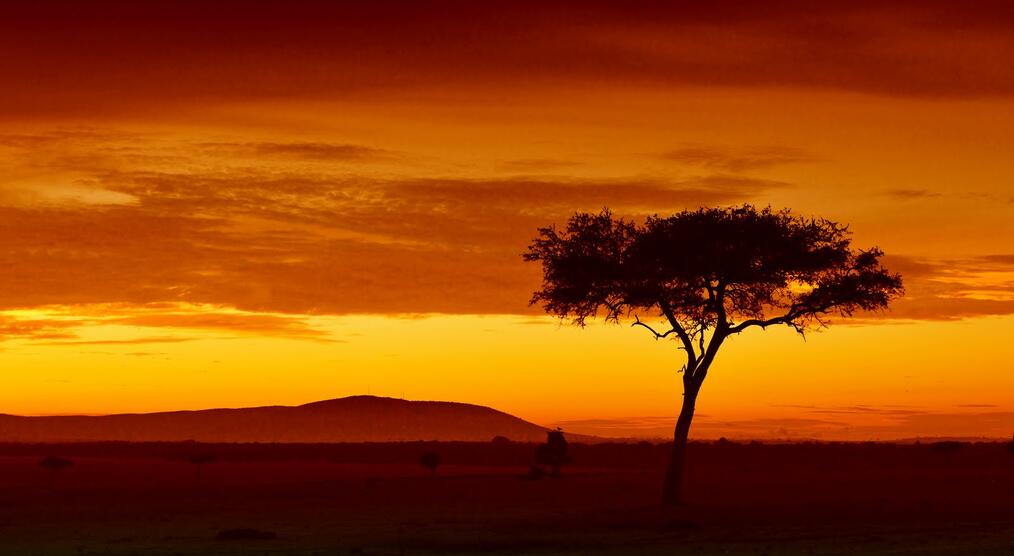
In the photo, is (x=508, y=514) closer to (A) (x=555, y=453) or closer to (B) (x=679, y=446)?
(B) (x=679, y=446)

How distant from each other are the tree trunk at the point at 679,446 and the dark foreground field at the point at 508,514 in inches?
58.3

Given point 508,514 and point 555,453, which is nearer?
point 508,514

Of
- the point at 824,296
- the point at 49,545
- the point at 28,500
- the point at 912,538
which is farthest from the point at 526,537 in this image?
the point at 28,500

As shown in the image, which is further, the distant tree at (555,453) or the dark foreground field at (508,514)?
the distant tree at (555,453)

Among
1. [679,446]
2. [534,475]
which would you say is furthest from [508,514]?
[534,475]

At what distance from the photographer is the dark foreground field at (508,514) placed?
148ft

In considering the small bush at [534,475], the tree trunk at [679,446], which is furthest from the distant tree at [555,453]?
the tree trunk at [679,446]

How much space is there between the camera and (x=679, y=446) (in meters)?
60.6

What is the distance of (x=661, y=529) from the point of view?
50688mm

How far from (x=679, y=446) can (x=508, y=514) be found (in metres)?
7.27

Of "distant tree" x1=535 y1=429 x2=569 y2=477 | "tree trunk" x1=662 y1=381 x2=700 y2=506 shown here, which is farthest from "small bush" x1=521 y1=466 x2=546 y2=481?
"tree trunk" x1=662 y1=381 x2=700 y2=506

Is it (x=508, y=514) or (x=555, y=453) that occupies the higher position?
(x=555, y=453)

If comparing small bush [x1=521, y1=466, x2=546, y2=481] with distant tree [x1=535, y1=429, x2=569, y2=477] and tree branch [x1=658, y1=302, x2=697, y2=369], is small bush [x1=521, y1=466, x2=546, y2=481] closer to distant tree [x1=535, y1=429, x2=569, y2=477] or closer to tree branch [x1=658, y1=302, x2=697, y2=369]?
distant tree [x1=535, y1=429, x2=569, y2=477]

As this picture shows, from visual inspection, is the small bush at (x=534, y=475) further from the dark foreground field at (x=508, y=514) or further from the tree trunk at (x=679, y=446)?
the tree trunk at (x=679, y=446)
